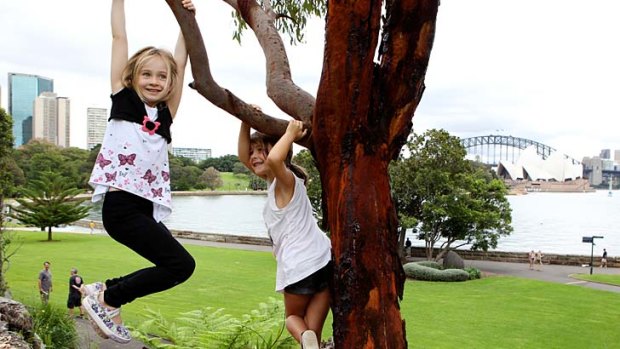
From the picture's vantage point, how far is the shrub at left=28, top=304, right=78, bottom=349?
782 centimetres

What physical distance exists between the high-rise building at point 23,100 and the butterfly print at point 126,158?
9550 cm

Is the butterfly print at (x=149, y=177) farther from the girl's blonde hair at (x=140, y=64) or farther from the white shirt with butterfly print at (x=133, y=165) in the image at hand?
the girl's blonde hair at (x=140, y=64)

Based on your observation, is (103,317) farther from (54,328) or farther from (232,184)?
(232,184)

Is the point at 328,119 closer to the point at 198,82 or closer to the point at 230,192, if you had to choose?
the point at 198,82

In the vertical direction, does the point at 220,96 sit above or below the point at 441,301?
above

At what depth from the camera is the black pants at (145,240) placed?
2.48 m

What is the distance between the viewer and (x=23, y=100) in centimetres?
9162

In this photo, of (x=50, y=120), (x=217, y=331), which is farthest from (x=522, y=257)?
(x=50, y=120)

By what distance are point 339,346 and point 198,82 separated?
1513 mm

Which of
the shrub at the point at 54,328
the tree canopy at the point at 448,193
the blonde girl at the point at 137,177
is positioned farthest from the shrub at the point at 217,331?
the tree canopy at the point at 448,193

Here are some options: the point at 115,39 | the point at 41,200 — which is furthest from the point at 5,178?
the point at 115,39

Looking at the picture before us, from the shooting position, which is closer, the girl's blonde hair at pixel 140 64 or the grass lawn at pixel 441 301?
the girl's blonde hair at pixel 140 64

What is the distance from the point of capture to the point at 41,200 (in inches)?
1283

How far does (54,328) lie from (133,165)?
662 centimetres
